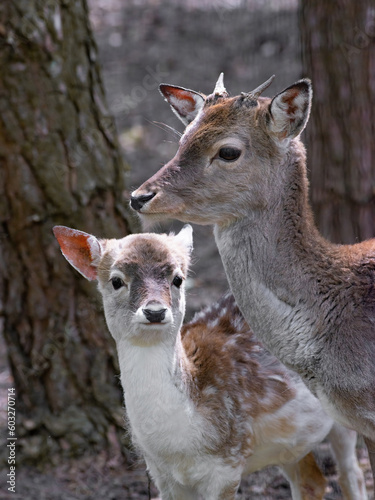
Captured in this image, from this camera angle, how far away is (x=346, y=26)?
627 centimetres

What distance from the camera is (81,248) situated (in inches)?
178

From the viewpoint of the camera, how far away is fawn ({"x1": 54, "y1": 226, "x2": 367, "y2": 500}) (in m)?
4.15

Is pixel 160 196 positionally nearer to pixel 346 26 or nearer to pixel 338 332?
pixel 338 332

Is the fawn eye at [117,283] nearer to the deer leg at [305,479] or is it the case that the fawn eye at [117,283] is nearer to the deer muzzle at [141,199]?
the deer muzzle at [141,199]

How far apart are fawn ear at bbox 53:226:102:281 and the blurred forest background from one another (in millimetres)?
1435

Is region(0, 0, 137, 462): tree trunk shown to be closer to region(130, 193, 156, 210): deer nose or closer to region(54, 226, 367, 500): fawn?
Result: region(54, 226, 367, 500): fawn

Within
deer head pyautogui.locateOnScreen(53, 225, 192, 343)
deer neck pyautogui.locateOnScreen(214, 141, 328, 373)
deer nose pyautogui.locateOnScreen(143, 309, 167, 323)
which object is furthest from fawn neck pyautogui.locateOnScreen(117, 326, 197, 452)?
deer neck pyautogui.locateOnScreen(214, 141, 328, 373)

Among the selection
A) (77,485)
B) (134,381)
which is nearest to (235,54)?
(77,485)

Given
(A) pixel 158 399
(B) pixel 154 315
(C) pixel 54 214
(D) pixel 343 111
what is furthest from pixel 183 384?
(D) pixel 343 111

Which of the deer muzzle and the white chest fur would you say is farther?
the white chest fur

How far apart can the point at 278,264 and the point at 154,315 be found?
2.35 feet

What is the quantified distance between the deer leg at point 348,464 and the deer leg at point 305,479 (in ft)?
0.50

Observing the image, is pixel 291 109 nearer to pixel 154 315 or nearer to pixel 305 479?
pixel 154 315

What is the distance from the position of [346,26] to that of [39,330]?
341 centimetres
